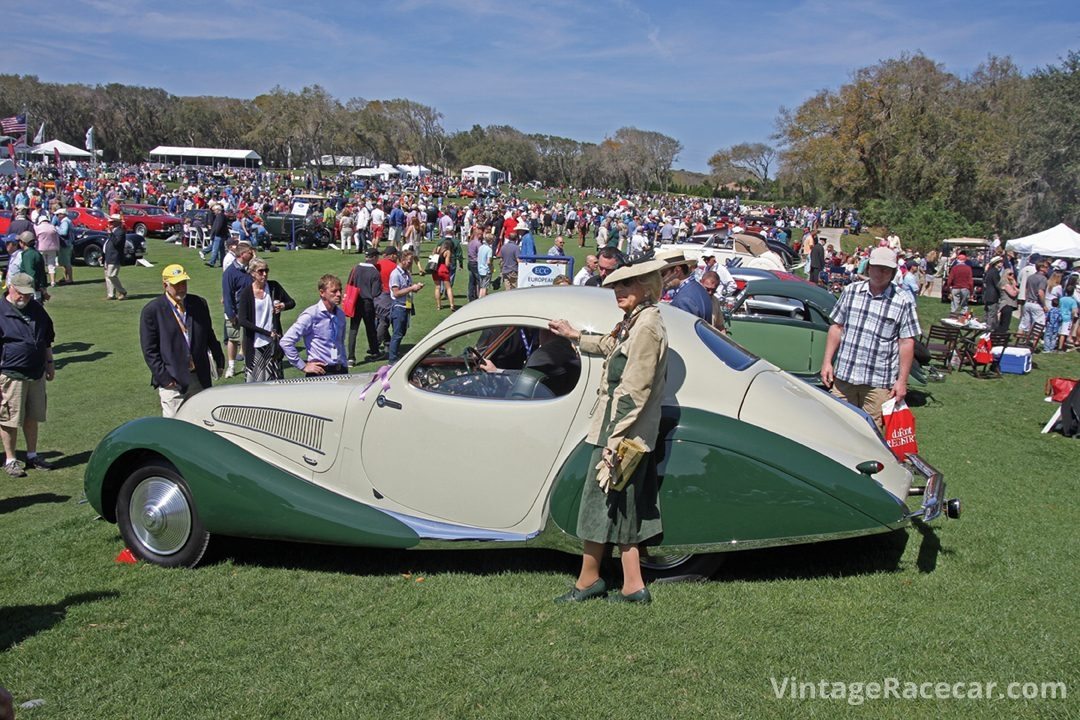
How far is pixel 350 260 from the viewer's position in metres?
28.4

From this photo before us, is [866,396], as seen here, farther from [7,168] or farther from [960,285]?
[7,168]

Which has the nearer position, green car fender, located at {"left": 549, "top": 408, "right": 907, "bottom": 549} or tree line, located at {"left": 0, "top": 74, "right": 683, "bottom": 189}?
green car fender, located at {"left": 549, "top": 408, "right": 907, "bottom": 549}

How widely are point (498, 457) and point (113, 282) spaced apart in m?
19.0

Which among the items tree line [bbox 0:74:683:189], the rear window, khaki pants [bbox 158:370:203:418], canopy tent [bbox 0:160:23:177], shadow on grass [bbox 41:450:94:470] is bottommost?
shadow on grass [bbox 41:450:94:470]

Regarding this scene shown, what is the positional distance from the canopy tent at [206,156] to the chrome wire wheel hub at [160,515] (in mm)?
90764

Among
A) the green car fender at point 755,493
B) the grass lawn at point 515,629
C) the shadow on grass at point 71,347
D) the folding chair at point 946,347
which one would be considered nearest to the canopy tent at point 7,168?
the shadow on grass at point 71,347

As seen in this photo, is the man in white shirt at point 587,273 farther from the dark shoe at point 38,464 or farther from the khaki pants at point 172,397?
the dark shoe at point 38,464

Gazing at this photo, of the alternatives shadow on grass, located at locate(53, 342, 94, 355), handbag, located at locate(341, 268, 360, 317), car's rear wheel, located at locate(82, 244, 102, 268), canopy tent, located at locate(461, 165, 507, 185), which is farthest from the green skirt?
canopy tent, located at locate(461, 165, 507, 185)

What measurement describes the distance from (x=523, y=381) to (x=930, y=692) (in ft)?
9.01

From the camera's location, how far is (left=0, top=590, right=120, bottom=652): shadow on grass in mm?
4543

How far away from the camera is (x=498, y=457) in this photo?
503cm

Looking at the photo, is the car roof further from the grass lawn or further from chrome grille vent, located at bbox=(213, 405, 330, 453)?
chrome grille vent, located at bbox=(213, 405, 330, 453)

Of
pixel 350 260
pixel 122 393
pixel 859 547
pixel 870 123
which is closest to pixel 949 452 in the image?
pixel 859 547

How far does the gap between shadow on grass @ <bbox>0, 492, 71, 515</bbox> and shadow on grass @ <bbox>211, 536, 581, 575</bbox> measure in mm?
2989
